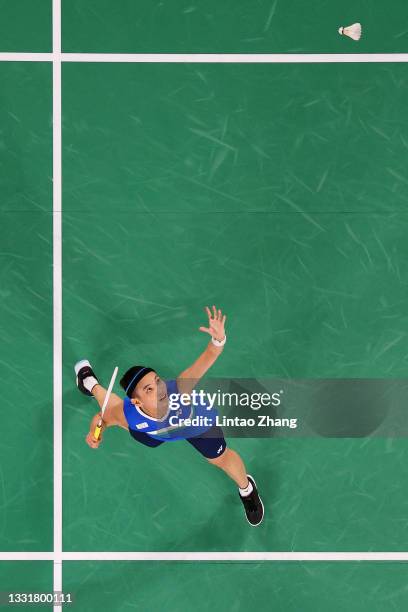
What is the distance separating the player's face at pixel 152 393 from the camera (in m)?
5.57

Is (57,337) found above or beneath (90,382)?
above

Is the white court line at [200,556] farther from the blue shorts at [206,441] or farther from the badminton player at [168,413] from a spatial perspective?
the blue shorts at [206,441]

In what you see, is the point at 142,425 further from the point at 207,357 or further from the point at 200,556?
the point at 200,556

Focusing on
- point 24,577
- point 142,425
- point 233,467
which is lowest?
point 24,577

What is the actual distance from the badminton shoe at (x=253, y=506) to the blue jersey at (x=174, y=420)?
0.56 m

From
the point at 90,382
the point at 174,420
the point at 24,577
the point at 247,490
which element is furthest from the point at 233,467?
the point at 24,577

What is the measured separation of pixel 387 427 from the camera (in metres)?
5.75

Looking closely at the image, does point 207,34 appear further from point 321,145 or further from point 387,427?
point 387,427

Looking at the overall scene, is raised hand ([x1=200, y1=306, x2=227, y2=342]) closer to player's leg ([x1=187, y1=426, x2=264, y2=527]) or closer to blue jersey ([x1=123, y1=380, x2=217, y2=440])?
blue jersey ([x1=123, y1=380, x2=217, y2=440])

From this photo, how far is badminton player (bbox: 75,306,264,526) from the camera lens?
5605mm

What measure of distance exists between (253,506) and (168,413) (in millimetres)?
982

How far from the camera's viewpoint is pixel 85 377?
5.68 m

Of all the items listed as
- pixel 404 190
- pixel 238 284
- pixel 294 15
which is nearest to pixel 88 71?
pixel 294 15

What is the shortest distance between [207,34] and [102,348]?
257cm
